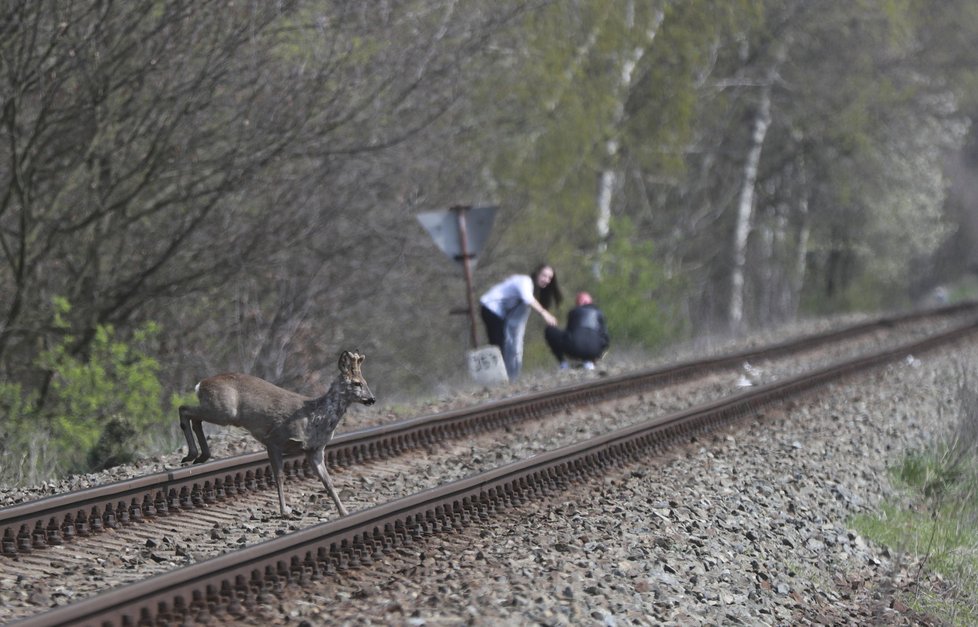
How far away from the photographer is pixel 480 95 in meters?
20.0

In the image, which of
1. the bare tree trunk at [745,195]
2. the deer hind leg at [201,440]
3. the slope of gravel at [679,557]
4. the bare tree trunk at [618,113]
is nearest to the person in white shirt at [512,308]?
the slope of gravel at [679,557]

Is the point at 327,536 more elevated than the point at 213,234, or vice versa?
the point at 213,234

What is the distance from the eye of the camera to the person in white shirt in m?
15.7

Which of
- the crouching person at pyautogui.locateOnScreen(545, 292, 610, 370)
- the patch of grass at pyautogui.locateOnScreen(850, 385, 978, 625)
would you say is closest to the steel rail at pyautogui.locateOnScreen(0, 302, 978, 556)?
the crouching person at pyautogui.locateOnScreen(545, 292, 610, 370)

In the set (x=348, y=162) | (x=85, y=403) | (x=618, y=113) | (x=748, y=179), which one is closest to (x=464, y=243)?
(x=348, y=162)

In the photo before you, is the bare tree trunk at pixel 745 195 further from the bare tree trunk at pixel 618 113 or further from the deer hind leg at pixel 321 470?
the deer hind leg at pixel 321 470

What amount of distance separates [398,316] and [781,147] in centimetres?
1845

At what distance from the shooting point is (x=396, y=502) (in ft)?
22.8

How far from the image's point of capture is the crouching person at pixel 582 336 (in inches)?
645

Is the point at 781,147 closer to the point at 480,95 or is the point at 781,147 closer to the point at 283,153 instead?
the point at 480,95

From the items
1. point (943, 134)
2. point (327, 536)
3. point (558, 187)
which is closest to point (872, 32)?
point (943, 134)

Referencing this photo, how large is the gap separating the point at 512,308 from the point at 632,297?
4.97m

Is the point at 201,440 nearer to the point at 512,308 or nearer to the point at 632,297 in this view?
the point at 512,308

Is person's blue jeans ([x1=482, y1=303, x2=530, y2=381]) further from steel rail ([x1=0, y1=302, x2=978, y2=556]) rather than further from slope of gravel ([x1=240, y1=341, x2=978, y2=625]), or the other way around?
slope of gravel ([x1=240, y1=341, x2=978, y2=625])
